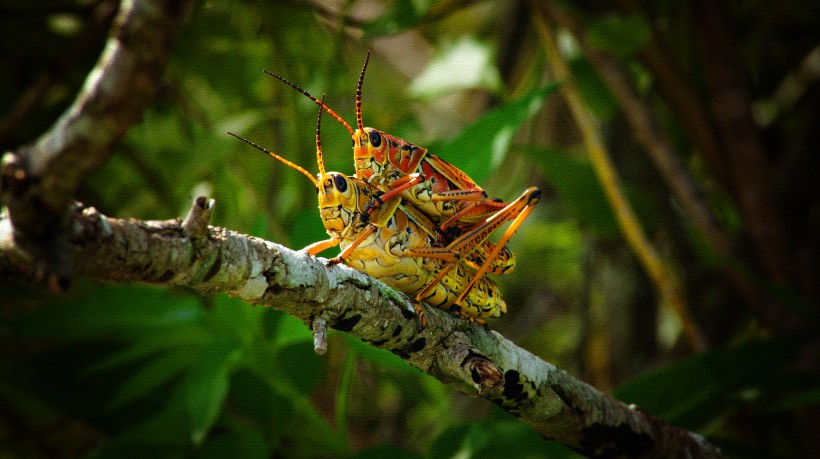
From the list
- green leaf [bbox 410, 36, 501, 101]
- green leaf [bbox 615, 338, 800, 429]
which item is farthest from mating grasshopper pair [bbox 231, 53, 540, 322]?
green leaf [bbox 410, 36, 501, 101]

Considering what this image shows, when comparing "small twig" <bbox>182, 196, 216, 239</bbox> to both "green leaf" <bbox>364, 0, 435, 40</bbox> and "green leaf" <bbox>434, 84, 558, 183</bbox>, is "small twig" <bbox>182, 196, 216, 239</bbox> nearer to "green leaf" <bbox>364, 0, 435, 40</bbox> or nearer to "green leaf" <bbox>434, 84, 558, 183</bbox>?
"green leaf" <bbox>434, 84, 558, 183</bbox>

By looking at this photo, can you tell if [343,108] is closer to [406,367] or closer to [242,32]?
[242,32]

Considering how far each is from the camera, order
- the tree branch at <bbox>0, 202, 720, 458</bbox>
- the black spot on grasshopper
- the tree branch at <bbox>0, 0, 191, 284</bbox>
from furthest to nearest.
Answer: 1. the black spot on grasshopper
2. the tree branch at <bbox>0, 202, 720, 458</bbox>
3. the tree branch at <bbox>0, 0, 191, 284</bbox>

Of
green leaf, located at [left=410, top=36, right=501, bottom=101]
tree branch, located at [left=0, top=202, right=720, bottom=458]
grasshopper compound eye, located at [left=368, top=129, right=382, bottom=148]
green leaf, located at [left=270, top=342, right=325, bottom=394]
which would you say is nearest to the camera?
tree branch, located at [left=0, top=202, right=720, bottom=458]

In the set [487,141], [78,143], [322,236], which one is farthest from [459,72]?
[78,143]

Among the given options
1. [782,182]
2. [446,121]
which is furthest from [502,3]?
[782,182]

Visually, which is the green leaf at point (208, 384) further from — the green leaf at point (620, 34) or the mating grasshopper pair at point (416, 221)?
the green leaf at point (620, 34)

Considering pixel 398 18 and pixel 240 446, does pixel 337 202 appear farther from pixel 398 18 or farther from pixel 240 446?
pixel 398 18
